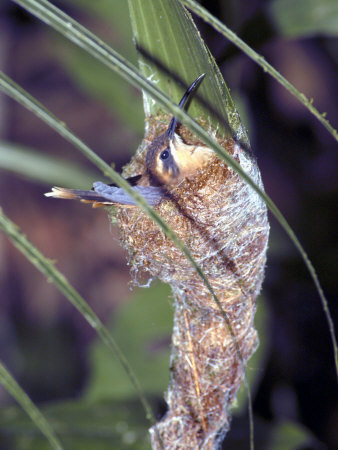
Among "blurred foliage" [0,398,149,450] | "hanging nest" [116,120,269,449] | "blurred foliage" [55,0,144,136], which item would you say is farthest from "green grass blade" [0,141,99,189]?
"blurred foliage" [0,398,149,450]

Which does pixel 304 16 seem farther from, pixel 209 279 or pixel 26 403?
pixel 26 403

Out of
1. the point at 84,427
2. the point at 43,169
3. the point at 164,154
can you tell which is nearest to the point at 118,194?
the point at 164,154

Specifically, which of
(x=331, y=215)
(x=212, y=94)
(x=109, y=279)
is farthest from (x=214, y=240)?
(x=109, y=279)

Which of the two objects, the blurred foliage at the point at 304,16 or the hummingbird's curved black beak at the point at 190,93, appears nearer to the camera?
the hummingbird's curved black beak at the point at 190,93

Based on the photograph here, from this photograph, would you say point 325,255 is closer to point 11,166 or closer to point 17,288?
point 11,166

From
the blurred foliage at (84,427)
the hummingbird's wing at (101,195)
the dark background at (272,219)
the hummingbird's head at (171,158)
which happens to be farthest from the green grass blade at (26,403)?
the dark background at (272,219)

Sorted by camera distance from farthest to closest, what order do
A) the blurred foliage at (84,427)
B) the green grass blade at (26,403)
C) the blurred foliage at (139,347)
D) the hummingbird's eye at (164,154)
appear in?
1. the blurred foliage at (139,347)
2. the blurred foliage at (84,427)
3. the hummingbird's eye at (164,154)
4. the green grass blade at (26,403)

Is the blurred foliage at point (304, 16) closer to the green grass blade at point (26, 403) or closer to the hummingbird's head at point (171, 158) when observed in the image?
the hummingbird's head at point (171, 158)

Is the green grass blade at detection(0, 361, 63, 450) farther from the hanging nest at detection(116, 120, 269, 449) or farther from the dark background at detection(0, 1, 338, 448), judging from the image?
the dark background at detection(0, 1, 338, 448)
